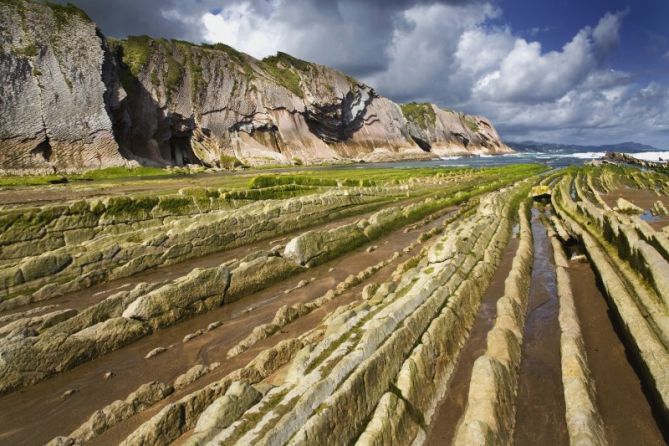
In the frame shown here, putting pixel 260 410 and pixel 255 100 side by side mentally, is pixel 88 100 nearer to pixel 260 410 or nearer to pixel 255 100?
pixel 255 100

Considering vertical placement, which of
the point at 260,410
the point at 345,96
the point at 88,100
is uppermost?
the point at 345,96

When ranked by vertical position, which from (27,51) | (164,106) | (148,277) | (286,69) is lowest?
(148,277)

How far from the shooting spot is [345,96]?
453ft

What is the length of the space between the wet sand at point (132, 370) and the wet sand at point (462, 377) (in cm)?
384

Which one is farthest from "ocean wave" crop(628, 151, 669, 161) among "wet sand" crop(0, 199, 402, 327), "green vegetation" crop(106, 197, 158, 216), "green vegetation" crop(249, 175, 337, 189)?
"green vegetation" crop(106, 197, 158, 216)

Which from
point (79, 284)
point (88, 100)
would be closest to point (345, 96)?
point (88, 100)

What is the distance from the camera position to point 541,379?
7.41 meters

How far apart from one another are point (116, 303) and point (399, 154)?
489 ft

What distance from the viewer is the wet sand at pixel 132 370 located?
6168mm

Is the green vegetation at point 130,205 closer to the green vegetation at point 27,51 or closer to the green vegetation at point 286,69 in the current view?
the green vegetation at point 27,51

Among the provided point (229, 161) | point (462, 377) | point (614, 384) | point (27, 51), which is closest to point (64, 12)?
point (27, 51)

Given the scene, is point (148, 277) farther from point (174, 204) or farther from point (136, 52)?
point (136, 52)

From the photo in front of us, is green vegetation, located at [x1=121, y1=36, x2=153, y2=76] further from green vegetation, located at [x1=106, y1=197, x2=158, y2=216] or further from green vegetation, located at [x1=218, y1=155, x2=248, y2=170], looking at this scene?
green vegetation, located at [x1=106, y1=197, x2=158, y2=216]

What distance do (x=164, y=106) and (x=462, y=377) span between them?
101078mm
